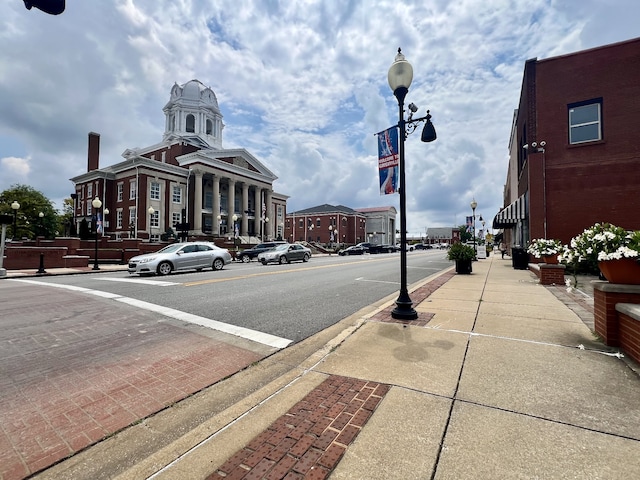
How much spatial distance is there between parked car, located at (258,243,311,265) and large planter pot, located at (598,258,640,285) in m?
23.0

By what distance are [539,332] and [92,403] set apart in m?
6.27

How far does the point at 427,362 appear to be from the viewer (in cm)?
402

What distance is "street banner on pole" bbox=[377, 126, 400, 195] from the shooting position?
21.9ft

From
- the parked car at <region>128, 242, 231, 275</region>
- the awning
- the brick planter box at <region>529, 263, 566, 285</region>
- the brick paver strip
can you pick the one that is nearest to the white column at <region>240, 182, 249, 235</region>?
the parked car at <region>128, 242, 231, 275</region>

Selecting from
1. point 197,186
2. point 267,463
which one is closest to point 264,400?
point 267,463

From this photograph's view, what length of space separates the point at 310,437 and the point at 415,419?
93 centimetres

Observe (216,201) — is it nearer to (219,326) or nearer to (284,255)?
(284,255)

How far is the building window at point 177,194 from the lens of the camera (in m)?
48.9

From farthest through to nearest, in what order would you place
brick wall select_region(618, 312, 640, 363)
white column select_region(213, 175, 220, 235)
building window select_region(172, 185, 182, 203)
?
white column select_region(213, 175, 220, 235)
building window select_region(172, 185, 182, 203)
brick wall select_region(618, 312, 640, 363)

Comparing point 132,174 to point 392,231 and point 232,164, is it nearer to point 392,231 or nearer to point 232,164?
point 232,164

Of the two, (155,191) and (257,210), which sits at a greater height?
(155,191)

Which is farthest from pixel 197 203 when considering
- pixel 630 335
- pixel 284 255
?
pixel 630 335

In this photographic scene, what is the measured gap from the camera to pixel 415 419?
2752mm

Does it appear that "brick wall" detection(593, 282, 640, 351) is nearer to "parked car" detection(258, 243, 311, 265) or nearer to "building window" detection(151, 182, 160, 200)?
"parked car" detection(258, 243, 311, 265)
